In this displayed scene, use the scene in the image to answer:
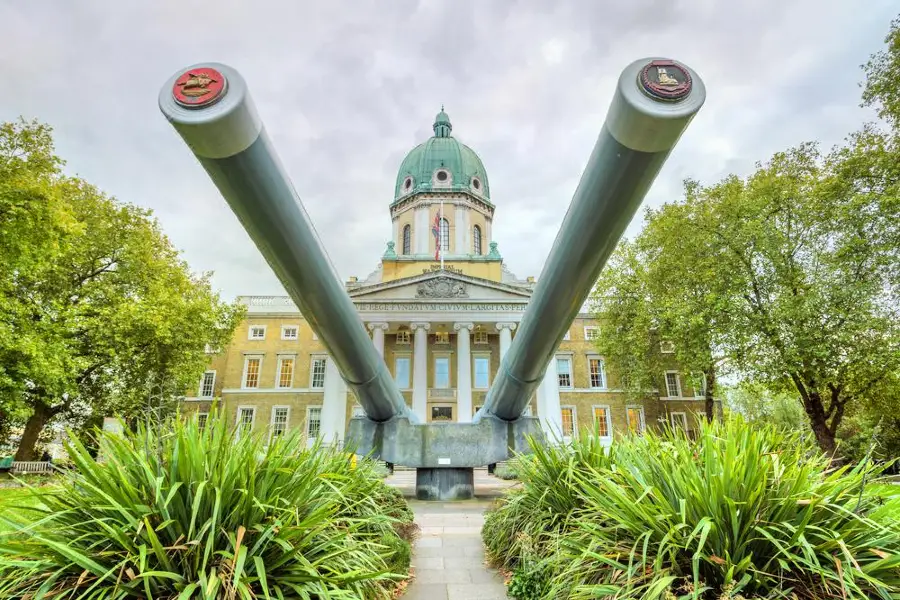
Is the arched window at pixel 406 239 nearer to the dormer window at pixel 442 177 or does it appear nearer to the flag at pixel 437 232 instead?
the flag at pixel 437 232

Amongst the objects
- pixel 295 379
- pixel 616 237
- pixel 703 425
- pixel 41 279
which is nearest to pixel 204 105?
pixel 616 237

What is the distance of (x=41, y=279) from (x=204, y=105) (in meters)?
20.7

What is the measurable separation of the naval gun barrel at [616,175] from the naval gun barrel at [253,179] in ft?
5.31

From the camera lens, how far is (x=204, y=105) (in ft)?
7.06

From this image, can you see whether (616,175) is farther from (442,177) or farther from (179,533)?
(442,177)

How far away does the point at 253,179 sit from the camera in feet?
8.32

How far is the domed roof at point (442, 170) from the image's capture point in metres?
41.8

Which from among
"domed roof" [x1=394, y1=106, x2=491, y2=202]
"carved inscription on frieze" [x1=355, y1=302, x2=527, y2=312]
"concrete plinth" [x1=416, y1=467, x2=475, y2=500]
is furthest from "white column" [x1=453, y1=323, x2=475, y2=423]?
"concrete plinth" [x1=416, y1=467, x2=475, y2=500]

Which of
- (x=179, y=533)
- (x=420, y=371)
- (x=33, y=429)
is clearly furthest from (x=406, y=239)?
(x=179, y=533)

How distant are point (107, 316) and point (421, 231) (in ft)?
81.4

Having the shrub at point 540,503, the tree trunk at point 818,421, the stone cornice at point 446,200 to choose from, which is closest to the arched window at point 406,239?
the stone cornice at point 446,200

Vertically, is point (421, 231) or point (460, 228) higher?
point (460, 228)

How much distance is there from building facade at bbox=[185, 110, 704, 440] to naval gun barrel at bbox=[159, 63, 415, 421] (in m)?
26.0

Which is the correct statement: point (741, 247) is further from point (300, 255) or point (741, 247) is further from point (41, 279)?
point (41, 279)
